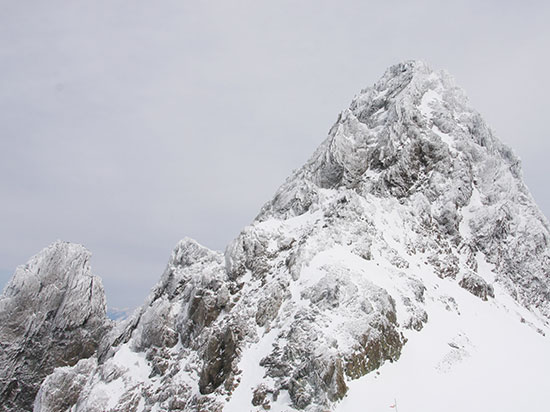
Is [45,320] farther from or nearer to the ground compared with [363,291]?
farther from the ground

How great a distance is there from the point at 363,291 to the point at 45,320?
1614 inches

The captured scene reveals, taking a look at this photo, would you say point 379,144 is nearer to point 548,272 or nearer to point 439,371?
point 548,272

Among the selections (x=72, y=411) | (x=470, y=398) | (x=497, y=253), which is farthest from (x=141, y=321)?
(x=497, y=253)

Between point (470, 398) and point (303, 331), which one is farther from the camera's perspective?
point (303, 331)

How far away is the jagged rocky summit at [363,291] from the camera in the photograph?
80.6 feet

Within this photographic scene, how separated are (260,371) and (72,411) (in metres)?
21.5

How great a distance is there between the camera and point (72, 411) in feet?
117

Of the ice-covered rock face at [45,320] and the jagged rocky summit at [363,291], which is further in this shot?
the ice-covered rock face at [45,320]

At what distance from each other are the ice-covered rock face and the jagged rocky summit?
341 centimetres

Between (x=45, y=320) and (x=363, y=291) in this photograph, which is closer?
(x=363, y=291)

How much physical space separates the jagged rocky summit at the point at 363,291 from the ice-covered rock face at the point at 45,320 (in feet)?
11.2

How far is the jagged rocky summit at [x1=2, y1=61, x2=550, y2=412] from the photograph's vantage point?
80.6ft

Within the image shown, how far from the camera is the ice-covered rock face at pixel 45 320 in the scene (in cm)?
4712

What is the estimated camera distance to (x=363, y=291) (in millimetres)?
27344
